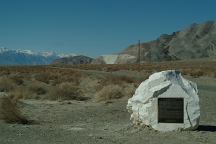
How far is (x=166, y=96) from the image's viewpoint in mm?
14391

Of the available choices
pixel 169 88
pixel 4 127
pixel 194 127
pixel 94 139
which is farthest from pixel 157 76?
pixel 4 127

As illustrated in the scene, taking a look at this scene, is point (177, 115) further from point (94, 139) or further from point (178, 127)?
point (94, 139)

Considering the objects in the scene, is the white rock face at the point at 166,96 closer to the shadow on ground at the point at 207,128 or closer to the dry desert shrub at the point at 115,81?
the shadow on ground at the point at 207,128

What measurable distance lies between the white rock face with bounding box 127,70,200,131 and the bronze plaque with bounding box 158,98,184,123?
83 mm

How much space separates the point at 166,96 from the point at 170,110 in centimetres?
41

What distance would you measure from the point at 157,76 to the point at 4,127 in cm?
459

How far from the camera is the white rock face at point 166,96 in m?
14.3

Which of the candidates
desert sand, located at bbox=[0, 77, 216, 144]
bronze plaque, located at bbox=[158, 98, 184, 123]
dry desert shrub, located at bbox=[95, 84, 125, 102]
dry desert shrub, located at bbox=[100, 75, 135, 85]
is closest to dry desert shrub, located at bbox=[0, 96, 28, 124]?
desert sand, located at bbox=[0, 77, 216, 144]

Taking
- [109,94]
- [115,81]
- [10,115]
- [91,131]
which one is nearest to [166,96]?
[91,131]

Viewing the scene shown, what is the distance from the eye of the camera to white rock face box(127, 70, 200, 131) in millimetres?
14281

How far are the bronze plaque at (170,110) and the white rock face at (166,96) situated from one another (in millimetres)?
83

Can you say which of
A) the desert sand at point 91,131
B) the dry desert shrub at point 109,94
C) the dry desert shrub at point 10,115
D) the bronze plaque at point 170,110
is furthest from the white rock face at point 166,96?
the dry desert shrub at point 109,94

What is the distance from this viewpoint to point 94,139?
519 inches

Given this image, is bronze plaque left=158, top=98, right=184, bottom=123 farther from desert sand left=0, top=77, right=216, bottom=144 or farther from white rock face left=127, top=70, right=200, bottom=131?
desert sand left=0, top=77, right=216, bottom=144
